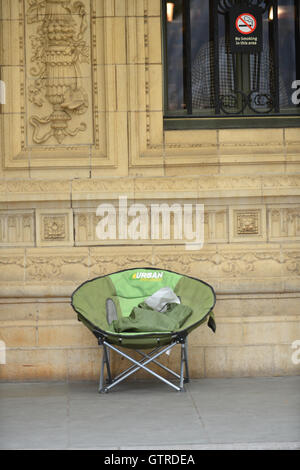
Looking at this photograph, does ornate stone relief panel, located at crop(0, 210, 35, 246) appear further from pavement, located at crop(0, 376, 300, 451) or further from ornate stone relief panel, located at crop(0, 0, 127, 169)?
pavement, located at crop(0, 376, 300, 451)

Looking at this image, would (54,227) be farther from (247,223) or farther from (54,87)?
(247,223)

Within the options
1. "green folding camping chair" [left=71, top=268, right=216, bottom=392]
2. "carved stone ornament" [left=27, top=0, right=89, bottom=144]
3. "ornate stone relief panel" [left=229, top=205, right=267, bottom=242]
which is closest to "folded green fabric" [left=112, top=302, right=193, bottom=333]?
"green folding camping chair" [left=71, top=268, right=216, bottom=392]

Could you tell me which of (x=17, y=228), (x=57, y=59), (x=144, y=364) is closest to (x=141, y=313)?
(x=144, y=364)

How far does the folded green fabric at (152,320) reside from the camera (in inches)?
301

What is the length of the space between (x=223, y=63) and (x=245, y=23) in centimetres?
52

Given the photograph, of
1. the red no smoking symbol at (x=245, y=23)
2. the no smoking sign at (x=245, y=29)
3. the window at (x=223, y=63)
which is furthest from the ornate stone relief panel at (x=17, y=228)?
the red no smoking symbol at (x=245, y=23)

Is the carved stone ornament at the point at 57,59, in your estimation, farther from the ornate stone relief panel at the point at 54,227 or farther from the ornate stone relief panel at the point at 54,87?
the ornate stone relief panel at the point at 54,227

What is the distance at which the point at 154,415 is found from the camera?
6863 mm

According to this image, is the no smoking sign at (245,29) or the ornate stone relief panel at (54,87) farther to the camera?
the no smoking sign at (245,29)

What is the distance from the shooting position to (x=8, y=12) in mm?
8820

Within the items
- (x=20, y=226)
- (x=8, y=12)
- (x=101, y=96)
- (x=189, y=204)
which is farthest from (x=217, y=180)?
(x=8, y=12)

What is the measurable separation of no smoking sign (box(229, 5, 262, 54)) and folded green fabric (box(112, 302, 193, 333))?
10.2 feet

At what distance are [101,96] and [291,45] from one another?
2.26 metres

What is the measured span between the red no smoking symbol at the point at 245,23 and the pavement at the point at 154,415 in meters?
3.89
